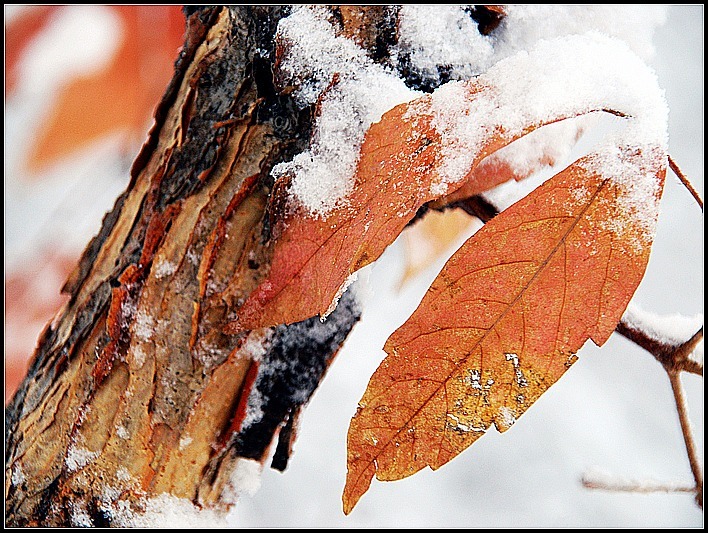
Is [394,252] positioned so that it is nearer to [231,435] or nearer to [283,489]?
[283,489]

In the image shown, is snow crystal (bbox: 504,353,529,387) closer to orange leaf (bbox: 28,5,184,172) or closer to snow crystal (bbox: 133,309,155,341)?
snow crystal (bbox: 133,309,155,341)

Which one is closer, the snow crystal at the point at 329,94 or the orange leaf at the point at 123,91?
the snow crystal at the point at 329,94

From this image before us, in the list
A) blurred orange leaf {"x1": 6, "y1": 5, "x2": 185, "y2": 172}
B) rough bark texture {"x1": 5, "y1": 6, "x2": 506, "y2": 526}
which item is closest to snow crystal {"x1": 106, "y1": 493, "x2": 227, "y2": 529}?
rough bark texture {"x1": 5, "y1": 6, "x2": 506, "y2": 526}

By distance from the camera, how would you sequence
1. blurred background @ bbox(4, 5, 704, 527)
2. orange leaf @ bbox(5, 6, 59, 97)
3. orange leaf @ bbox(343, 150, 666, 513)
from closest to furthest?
orange leaf @ bbox(343, 150, 666, 513) < blurred background @ bbox(4, 5, 704, 527) < orange leaf @ bbox(5, 6, 59, 97)

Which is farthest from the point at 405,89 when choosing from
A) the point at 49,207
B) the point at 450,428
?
the point at 49,207

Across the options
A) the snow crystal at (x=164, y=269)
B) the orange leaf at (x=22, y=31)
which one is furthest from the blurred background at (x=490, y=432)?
the snow crystal at (x=164, y=269)

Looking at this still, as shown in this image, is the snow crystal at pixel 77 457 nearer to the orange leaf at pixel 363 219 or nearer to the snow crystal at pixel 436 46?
the orange leaf at pixel 363 219

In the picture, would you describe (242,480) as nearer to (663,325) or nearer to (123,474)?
(123,474)
